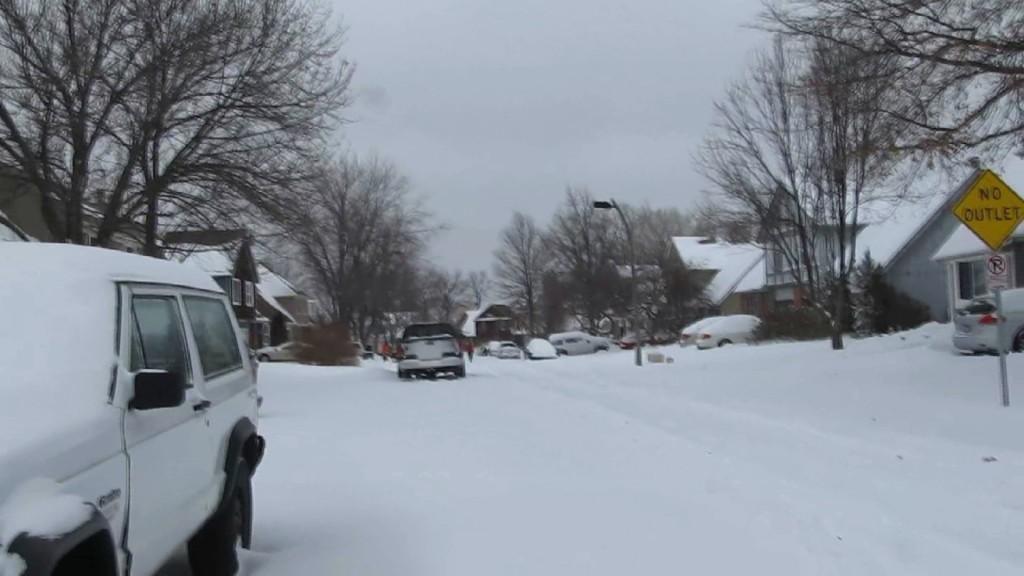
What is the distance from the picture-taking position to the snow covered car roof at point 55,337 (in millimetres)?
3182

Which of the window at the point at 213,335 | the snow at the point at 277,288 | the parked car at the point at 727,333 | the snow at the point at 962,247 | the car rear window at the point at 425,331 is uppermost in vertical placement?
the snow at the point at 277,288

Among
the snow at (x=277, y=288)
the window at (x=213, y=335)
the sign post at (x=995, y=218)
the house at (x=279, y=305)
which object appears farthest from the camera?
the snow at (x=277, y=288)

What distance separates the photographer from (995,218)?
11.8m

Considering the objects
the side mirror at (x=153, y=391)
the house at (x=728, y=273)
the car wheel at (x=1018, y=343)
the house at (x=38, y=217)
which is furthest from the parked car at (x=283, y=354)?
the side mirror at (x=153, y=391)

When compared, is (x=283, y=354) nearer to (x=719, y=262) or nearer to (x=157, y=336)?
(x=719, y=262)

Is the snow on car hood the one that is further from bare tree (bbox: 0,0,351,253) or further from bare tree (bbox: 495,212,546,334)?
bare tree (bbox: 495,212,546,334)

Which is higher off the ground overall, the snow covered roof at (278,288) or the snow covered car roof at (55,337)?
the snow covered roof at (278,288)

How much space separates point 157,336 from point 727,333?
36.4 meters

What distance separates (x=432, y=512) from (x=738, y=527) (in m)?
2.24

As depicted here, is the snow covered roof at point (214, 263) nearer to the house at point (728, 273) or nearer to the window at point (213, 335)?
the window at point (213, 335)

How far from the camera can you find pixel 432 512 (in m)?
7.29

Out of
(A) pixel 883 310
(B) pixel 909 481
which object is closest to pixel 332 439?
(B) pixel 909 481

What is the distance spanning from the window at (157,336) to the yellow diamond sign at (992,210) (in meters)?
10.1

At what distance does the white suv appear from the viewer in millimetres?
2988
